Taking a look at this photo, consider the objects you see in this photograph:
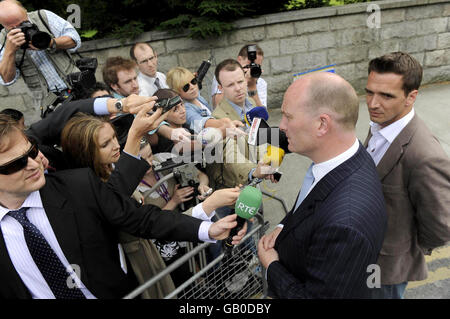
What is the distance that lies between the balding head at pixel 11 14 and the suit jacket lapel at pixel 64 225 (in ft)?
7.55

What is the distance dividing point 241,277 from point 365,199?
134cm

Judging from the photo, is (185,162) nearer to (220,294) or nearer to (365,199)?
(220,294)

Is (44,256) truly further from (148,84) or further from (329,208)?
(148,84)

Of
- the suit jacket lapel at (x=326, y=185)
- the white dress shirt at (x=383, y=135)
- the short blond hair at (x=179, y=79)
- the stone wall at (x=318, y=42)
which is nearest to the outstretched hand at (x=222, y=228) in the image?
the suit jacket lapel at (x=326, y=185)

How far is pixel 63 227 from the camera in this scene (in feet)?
5.41

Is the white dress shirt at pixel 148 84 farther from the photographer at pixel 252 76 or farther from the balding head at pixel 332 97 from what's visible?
the balding head at pixel 332 97

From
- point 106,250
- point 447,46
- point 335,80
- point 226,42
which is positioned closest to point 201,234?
point 106,250

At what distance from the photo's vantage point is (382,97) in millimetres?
2176

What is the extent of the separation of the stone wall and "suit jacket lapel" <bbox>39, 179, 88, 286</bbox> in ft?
14.5

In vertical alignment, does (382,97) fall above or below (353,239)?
above

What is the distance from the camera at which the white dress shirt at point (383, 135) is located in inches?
83.9

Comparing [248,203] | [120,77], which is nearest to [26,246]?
[248,203]

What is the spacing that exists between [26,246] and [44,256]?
0.10 meters
